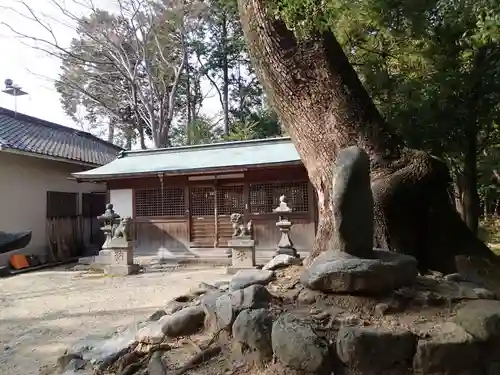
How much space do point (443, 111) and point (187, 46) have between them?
13.5 meters

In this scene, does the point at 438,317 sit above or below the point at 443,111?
below

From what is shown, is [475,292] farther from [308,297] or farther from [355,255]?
[308,297]

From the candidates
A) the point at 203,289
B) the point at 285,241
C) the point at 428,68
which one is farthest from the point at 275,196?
the point at 203,289

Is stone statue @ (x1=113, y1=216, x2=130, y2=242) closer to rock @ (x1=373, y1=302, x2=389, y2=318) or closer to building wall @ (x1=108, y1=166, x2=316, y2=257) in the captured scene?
building wall @ (x1=108, y1=166, x2=316, y2=257)

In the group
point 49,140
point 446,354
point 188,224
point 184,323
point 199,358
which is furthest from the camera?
Result: point 49,140

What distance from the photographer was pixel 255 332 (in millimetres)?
2850

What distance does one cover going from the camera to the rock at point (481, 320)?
2.69m

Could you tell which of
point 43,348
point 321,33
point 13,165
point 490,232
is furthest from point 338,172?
point 490,232

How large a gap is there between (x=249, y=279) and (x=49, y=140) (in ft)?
39.8

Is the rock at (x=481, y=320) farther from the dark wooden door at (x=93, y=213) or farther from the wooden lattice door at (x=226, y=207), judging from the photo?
the dark wooden door at (x=93, y=213)

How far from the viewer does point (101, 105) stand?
2152 centimetres

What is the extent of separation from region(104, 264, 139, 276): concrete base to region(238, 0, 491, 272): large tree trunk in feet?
20.3

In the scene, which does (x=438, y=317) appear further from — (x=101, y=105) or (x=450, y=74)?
(x=101, y=105)

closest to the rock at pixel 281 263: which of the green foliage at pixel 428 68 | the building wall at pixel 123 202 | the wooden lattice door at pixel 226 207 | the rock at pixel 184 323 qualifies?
Answer: the rock at pixel 184 323
